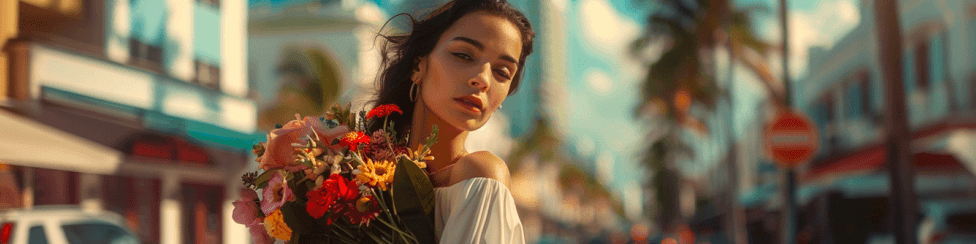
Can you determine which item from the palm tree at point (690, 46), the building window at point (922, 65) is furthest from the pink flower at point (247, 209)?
the palm tree at point (690, 46)

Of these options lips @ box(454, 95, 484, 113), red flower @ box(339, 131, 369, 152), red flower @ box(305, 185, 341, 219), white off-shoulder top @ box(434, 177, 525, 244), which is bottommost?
white off-shoulder top @ box(434, 177, 525, 244)

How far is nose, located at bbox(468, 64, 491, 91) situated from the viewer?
7.17 feet

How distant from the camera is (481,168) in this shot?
2.01 meters

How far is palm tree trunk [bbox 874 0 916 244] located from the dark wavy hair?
7.40 m

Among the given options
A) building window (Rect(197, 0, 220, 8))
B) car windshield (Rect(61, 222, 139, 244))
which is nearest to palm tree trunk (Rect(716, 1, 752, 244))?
building window (Rect(197, 0, 220, 8))

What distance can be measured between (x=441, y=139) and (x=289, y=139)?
39 centimetres

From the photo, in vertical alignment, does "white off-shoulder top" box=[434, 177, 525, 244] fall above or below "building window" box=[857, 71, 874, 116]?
below

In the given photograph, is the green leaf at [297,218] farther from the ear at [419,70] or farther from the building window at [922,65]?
the building window at [922,65]

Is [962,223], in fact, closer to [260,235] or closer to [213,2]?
[213,2]

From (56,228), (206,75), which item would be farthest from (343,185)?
(206,75)

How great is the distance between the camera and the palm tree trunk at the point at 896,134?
338 inches

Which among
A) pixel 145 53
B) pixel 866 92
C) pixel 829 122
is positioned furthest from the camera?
pixel 829 122

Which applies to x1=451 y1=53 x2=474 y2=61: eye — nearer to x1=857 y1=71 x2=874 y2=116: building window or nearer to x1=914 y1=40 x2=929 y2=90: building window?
x1=914 y1=40 x2=929 y2=90: building window

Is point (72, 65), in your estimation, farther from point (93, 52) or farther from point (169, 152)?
point (169, 152)
